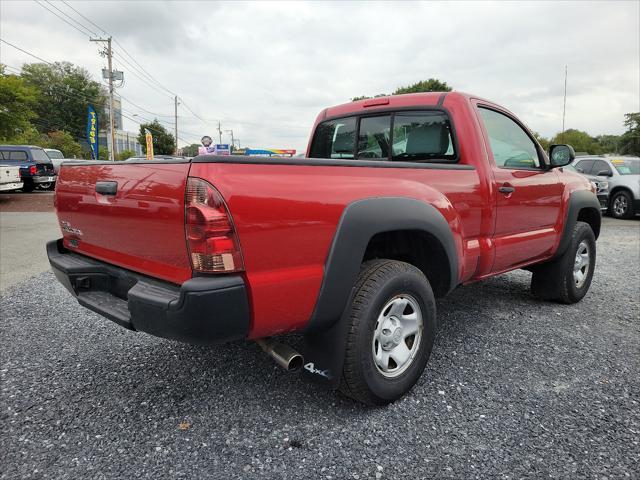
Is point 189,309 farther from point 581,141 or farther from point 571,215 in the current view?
point 581,141

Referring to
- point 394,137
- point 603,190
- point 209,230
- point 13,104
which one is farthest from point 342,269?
point 13,104

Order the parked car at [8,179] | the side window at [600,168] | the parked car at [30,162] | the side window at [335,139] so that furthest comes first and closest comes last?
the parked car at [30,162] < the parked car at [8,179] < the side window at [600,168] < the side window at [335,139]

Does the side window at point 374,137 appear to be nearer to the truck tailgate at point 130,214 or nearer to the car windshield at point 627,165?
the truck tailgate at point 130,214

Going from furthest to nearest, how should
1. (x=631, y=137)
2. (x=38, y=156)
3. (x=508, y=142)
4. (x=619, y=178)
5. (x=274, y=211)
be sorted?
1. (x=631, y=137)
2. (x=38, y=156)
3. (x=619, y=178)
4. (x=508, y=142)
5. (x=274, y=211)

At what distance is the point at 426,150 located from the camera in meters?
3.32

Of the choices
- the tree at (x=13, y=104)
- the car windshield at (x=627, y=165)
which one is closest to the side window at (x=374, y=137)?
the car windshield at (x=627, y=165)

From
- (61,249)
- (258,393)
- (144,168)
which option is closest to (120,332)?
(61,249)

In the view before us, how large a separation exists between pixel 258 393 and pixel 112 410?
0.80 m

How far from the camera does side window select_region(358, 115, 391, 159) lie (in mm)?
3512

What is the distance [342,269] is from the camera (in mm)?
2137

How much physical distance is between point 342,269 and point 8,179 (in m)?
13.9

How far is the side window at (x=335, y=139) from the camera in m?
3.78

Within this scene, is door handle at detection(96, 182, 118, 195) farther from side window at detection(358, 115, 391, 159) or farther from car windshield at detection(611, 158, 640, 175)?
car windshield at detection(611, 158, 640, 175)

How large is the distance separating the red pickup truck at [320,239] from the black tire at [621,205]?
34.3ft
